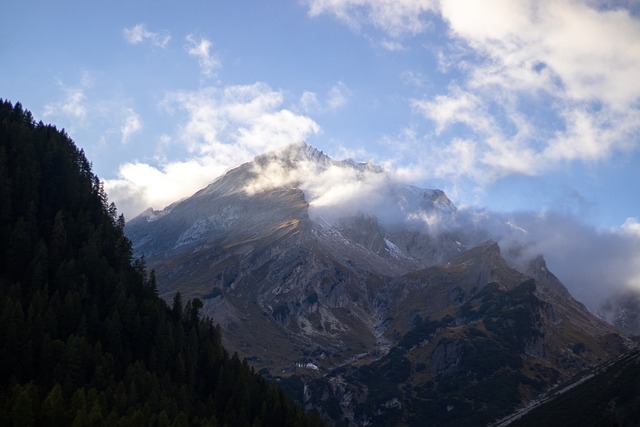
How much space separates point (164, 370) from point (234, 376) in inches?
858

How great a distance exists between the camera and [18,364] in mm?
144500

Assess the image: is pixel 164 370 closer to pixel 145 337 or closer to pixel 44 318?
pixel 145 337

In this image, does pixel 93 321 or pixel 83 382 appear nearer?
pixel 83 382

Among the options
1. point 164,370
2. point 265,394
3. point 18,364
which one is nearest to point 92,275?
point 164,370

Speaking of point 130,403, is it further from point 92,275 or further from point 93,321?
point 92,275

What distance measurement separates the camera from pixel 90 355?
15800 cm

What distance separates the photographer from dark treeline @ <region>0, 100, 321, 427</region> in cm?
13170

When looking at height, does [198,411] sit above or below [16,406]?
below

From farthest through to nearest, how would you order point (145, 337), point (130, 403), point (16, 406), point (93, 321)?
point (145, 337) → point (93, 321) → point (130, 403) → point (16, 406)

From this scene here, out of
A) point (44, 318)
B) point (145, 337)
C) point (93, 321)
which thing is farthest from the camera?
point (145, 337)

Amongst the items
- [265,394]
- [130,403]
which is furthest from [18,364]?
[265,394]

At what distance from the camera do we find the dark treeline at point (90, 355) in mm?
131700

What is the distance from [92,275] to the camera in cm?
19150

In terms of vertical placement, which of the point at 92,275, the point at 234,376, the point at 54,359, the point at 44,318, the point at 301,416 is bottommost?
the point at 301,416
